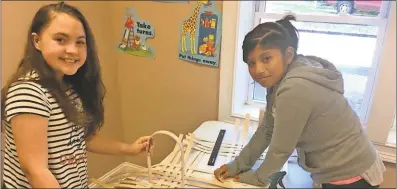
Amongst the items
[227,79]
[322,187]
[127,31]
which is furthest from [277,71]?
[322,187]

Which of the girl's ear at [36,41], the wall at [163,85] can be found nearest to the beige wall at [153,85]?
the wall at [163,85]

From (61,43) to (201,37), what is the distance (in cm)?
36

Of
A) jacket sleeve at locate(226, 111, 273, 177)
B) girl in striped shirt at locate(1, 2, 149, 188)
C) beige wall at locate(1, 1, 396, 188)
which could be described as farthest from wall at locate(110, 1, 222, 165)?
girl in striped shirt at locate(1, 2, 149, 188)

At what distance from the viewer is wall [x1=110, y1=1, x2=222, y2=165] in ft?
2.59

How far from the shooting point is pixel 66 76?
1.55ft

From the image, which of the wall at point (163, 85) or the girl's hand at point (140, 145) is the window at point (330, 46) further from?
the girl's hand at point (140, 145)

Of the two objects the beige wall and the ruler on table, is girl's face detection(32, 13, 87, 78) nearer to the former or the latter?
the beige wall

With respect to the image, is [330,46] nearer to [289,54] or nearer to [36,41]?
[289,54]

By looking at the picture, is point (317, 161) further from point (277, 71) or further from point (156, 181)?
point (156, 181)

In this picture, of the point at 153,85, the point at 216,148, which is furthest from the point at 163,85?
the point at 216,148

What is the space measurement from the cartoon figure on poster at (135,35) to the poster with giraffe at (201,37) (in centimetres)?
8

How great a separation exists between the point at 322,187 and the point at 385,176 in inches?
8.5

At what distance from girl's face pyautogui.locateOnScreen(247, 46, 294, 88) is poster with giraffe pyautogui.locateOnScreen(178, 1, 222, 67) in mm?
157

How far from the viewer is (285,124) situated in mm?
655
